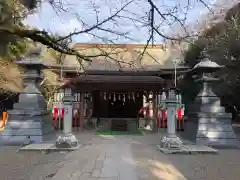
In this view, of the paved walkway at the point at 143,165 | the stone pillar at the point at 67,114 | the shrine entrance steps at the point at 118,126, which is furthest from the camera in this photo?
the shrine entrance steps at the point at 118,126

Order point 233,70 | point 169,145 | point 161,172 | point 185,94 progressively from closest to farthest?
1. point 161,172
2. point 169,145
3. point 233,70
4. point 185,94

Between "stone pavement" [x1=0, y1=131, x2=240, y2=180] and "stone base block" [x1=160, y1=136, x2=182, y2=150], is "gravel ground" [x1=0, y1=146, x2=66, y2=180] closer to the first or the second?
"stone pavement" [x1=0, y1=131, x2=240, y2=180]

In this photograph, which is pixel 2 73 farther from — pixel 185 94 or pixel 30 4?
pixel 30 4

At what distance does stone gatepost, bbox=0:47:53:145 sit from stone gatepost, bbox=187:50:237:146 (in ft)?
22.1

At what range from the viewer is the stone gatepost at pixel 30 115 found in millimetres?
11766

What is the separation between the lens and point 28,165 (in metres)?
7.69

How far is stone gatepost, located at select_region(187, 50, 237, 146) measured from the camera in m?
11.7

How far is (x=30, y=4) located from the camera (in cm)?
260

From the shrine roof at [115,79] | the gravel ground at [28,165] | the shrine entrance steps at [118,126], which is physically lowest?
the gravel ground at [28,165]

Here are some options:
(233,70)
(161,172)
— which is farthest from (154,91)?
(161,172)

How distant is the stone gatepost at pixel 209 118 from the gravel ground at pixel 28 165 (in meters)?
6.06

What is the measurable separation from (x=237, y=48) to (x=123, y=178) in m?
13.2

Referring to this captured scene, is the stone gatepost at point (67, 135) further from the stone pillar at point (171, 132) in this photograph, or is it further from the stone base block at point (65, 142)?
the stone pillar at point (171, 132)

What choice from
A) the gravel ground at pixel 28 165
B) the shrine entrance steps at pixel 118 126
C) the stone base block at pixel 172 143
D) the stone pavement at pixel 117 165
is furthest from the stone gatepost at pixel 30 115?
the stone base block at pixel 172 143
